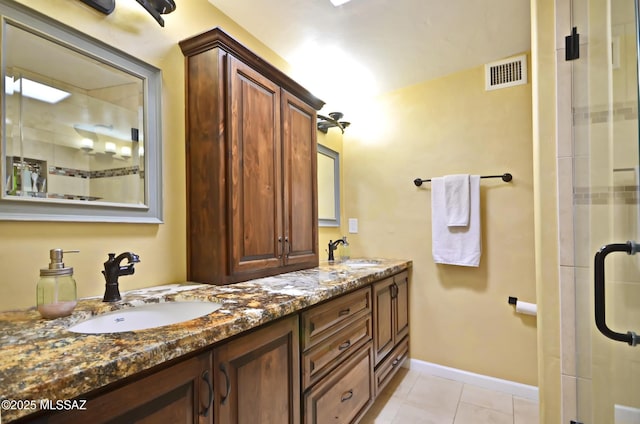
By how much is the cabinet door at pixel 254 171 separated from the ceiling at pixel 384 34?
18.0 inches

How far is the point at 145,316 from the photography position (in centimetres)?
111

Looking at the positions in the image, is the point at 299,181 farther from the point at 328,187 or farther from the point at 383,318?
the point at 383,318

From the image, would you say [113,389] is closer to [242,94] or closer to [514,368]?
[242,94]

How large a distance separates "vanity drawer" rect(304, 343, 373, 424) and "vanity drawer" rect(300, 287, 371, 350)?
203 millimetres

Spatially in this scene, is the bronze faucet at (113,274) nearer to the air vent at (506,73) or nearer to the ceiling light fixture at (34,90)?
the ceiling light fixture at (34,90)

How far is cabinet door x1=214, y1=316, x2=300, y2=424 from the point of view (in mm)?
881

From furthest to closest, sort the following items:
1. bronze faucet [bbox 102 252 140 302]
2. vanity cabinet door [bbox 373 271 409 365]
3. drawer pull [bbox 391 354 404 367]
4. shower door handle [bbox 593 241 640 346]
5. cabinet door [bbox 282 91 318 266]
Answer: drawer pull [bbox 391 354 404 367] → vanity cabinet door [bbox 373 271 409 365] → cabinet door [bbox 282 91 318 266] → bronze faucet [bbox 102 252 140 302] → shower door handle [bbox 593 241 640 346]

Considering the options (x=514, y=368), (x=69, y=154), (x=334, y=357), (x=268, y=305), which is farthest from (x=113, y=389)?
(x=514, y=368)

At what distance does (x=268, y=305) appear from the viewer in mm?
1046

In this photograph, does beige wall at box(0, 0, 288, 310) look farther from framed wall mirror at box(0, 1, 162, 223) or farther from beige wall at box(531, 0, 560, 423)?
beige wall at box(531, 0, 560, 423)

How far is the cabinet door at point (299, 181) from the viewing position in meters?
1.81

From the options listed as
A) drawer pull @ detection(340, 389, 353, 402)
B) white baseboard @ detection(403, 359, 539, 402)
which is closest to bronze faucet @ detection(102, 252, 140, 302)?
drawer pull @ detection(340, 389, 353, 402)

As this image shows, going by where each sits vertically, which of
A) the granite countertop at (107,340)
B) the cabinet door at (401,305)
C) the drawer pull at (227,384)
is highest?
the granite countertop at (107,340)

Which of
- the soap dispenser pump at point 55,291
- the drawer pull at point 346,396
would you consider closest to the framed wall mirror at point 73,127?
the soap dispenser pump at point 55,291
